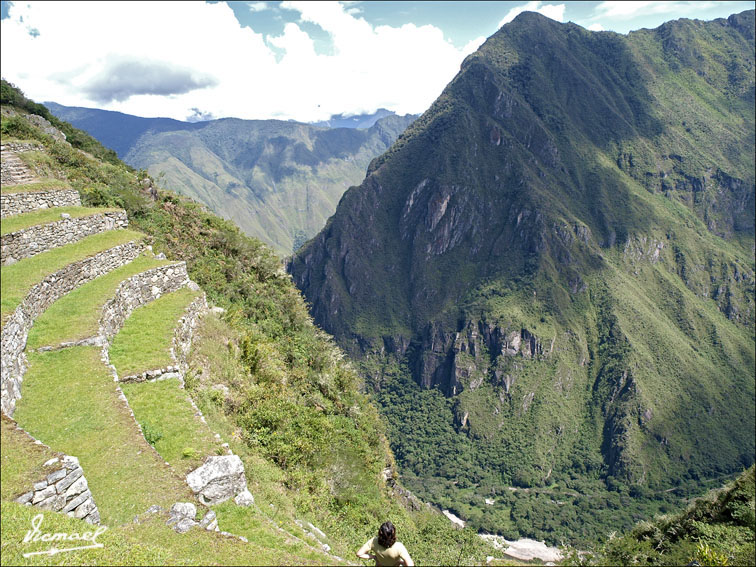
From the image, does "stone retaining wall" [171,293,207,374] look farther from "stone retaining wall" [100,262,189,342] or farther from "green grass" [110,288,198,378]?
"stone retaining wall" [100,262,189,342]

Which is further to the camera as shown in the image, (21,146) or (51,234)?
(21,146)

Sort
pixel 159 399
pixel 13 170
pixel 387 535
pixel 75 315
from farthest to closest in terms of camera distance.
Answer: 1. pixel 13 170
2. pixel 75 315
3. pixel 159 399
4. pixel 387 535

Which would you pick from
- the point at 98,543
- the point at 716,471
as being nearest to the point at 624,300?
the point at 716,471

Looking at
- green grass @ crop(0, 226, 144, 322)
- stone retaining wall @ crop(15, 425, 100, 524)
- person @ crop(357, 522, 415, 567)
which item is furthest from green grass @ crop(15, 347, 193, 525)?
person @ crop(357, 522, 415, 567)

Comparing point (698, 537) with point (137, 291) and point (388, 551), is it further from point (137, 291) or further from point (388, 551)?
point (137, 291)

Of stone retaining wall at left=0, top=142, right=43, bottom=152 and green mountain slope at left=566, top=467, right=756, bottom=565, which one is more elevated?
stone retaining wall at left=0, top=142, right=43, bottom=152

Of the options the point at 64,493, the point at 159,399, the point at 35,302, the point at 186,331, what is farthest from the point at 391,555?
the point at 35,302
